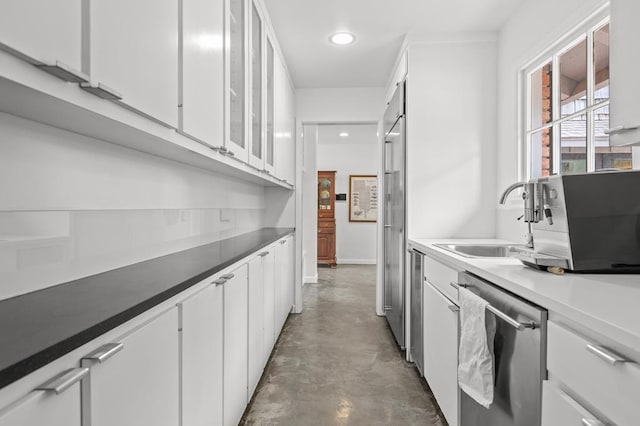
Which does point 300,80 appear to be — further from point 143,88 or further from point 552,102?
point 143,88

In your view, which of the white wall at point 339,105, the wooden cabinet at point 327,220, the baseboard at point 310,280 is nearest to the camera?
the white wall at point 339,105

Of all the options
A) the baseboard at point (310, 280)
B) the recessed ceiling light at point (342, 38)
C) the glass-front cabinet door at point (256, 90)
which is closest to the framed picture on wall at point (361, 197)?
the baseboard at point (310, 280)

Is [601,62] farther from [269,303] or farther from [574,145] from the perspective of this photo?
[269,303]

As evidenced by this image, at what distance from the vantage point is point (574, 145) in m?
2.12

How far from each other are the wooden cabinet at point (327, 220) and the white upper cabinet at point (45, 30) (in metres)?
6.61

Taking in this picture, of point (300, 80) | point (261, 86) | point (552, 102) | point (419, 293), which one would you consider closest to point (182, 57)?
point (261, 86)

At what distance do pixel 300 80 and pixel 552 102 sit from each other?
2.37m

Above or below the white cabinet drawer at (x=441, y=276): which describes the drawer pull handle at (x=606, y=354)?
above

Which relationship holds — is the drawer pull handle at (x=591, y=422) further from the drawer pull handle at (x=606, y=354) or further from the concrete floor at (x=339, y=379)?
the concrete floor at (x=339, y=379)

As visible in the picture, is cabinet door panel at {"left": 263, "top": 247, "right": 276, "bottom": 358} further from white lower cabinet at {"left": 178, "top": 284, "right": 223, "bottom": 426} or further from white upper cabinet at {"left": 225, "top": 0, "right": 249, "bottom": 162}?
white lower cabinet at {"left": 178, "top": 284, "right": 223, "bottom": 426}

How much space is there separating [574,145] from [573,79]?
377 millimetres

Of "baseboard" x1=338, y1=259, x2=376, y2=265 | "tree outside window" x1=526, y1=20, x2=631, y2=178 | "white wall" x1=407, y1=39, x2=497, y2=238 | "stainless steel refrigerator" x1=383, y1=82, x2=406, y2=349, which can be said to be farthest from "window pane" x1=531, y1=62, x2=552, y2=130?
"baseboard" x1=338, y1=259, x2=376, y2=265

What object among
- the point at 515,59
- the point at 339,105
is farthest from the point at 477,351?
the point at 339,105

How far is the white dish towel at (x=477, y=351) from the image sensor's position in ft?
4.45
